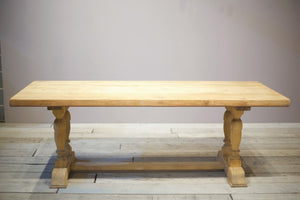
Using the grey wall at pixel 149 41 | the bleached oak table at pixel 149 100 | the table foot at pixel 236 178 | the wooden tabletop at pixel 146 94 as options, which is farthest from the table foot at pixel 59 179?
the grey wall at pixel 149 41

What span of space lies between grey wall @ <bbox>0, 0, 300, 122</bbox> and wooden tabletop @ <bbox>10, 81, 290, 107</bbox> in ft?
3.19

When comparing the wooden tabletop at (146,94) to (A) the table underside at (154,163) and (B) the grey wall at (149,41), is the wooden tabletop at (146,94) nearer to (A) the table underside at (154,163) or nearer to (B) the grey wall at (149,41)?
(A) the table underside at (154,163)

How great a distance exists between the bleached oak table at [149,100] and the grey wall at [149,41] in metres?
0.97

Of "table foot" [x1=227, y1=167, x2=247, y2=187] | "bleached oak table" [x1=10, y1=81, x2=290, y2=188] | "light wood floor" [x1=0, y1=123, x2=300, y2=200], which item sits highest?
"bleached oak table" [x1=10, y1=81, x2=290, y2=188]

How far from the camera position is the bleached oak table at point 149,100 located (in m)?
2.06

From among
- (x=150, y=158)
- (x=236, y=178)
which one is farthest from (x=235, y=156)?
(x=150, y=158)

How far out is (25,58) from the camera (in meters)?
3.45

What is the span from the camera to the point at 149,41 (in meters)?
3.42

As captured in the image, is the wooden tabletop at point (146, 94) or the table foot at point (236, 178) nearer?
the wooden tabletop at point (146, 94)

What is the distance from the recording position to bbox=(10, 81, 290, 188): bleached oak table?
2064 mm

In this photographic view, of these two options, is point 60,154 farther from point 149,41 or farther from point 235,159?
point 149,41

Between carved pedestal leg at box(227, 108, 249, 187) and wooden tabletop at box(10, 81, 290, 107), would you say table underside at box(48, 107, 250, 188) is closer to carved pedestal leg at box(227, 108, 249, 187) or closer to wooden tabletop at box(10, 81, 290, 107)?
carved pedestal leg at box(227, 108, 249, 187)

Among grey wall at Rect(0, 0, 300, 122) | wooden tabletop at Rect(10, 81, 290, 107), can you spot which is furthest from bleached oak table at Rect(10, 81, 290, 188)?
grey wall at Rect(0, 0, 300, 122)

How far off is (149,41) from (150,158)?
50.7 inches
